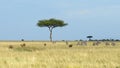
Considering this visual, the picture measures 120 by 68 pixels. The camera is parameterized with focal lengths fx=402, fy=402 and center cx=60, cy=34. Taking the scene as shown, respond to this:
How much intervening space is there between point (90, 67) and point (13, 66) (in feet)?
11.3

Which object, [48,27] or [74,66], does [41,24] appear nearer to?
[48,27]

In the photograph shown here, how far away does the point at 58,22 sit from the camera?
95.3 metres

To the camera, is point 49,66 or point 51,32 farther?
point 51,32

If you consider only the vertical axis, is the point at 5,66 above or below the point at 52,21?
below

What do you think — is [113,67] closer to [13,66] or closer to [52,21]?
[13,66]

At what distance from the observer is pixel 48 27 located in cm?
9519

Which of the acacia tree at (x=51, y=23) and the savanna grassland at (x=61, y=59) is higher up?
the acacia tree at (x=51, y=23)

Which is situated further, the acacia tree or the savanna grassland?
the acacia tree

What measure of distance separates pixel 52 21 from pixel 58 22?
1561mm

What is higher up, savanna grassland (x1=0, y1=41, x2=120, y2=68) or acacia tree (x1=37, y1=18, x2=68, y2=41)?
acacia tree (x1=37, y1=18, x2=68, y2=41)

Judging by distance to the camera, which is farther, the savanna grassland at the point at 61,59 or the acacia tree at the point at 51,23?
the acacia tree at the point at 51,23

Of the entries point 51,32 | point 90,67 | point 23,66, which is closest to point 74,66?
point 90,67

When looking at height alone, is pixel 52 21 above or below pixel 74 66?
above

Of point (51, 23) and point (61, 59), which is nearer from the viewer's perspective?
point (61, 59)
